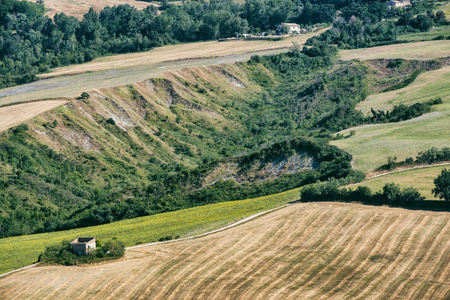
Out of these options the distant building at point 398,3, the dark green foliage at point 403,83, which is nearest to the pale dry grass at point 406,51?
the dark green foliage at point 403,83

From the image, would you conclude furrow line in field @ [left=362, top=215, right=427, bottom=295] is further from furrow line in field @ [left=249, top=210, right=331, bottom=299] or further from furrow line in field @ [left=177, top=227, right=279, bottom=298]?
furrow line in field @ [left=177, top=227, right=279, bottom=298]

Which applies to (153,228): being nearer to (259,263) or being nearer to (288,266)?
(259,263)

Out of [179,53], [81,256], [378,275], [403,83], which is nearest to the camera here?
[378,275]

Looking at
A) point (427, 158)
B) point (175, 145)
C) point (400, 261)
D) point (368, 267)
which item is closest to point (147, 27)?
point (175, 145)

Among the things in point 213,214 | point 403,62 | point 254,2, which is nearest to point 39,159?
point 213,214

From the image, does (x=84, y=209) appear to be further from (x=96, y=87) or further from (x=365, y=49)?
(x=365, y=49)

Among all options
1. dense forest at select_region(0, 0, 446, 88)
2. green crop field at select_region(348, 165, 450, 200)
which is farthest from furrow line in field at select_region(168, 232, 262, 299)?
dense forest at select_region(0, 0, 446, 88)
